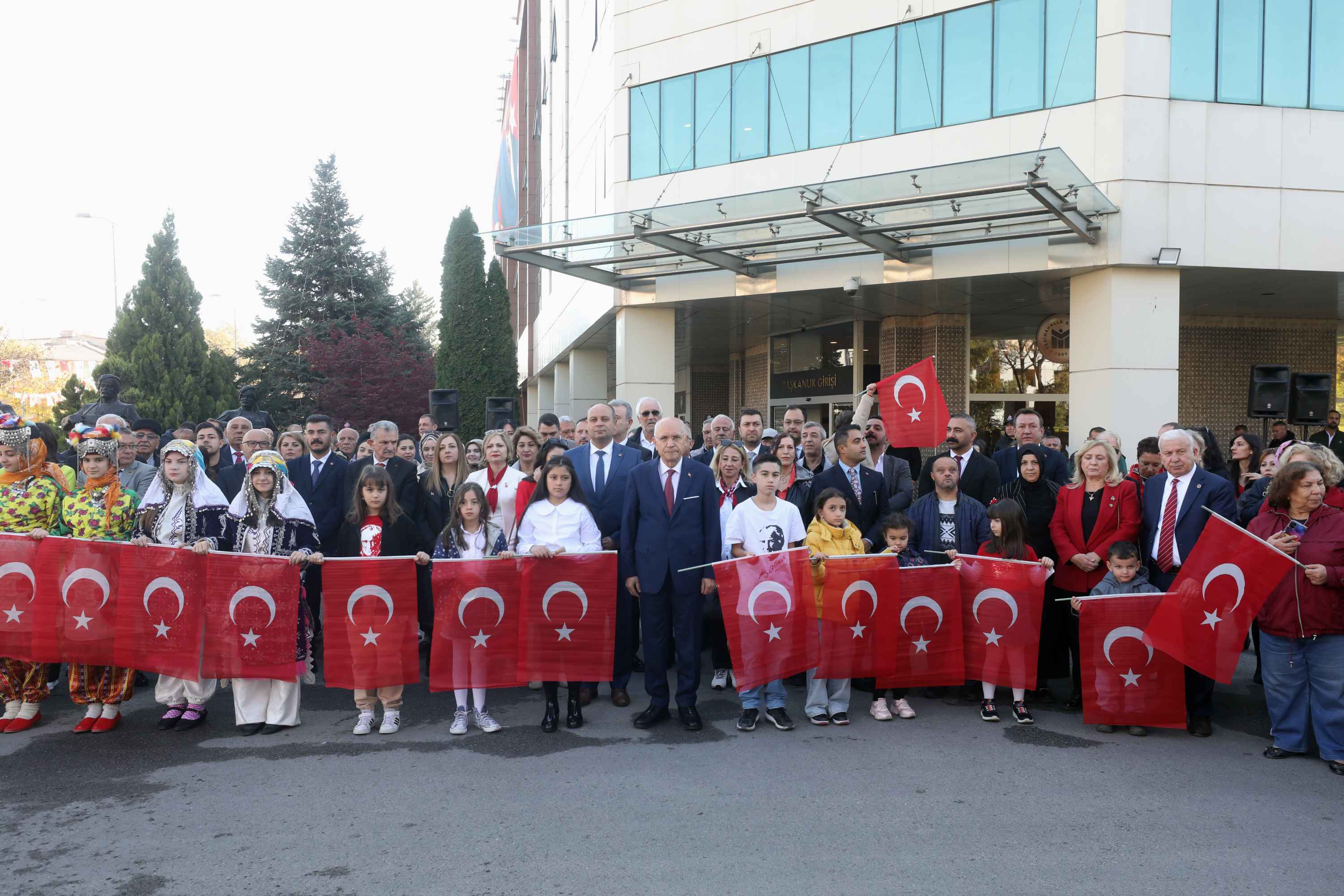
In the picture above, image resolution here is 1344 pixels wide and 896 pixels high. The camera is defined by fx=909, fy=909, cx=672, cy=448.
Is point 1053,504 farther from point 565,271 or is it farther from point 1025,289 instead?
point 565,271

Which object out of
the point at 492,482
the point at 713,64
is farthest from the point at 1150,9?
the point at 492,482

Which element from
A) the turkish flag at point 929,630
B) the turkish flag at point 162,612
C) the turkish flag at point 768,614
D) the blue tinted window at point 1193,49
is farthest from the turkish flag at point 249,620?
the blue tinted window at point 1193,49

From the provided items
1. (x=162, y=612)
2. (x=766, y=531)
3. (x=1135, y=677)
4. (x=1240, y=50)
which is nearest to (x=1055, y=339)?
(x=1240, y=50)

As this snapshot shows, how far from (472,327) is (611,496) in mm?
29420

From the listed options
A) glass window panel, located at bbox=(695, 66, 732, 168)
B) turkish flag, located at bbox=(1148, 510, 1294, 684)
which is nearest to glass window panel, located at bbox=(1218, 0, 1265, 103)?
glass window panel, located at bbox=(695, 66, 732, 168)

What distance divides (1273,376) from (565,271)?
39.4 ft

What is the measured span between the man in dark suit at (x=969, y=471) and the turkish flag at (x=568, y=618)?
3.01 m

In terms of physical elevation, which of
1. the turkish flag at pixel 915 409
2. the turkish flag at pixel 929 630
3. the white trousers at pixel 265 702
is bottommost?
the white trousers at pixel 265 702

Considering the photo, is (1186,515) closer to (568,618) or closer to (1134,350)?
(568,618)

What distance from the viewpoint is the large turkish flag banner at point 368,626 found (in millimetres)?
6387

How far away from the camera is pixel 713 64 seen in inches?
733

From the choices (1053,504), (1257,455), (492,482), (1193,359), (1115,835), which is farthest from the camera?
(1193,359)

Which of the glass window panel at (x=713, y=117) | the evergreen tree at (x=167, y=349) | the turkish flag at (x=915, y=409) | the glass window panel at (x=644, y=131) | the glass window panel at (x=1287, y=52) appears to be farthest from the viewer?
the evergreen tree at (x=167, y=349)

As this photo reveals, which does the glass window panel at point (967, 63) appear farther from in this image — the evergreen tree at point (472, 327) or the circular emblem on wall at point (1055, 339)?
the evergreen tree at point (472, 327)
